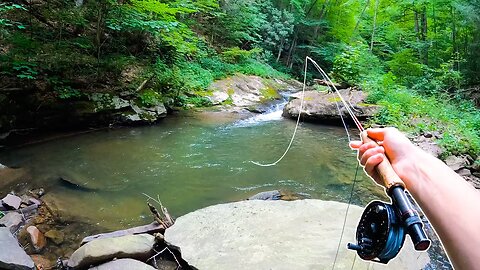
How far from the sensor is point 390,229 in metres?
0.98

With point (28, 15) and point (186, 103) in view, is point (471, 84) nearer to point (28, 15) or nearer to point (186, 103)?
point (186, 103)

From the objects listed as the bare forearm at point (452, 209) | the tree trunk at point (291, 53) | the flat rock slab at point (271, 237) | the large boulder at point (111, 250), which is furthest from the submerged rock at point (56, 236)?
the tree trunk at point (291, 53)

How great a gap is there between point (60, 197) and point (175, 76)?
23.2ft

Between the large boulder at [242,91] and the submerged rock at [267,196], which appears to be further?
the large boulder at [242,91]

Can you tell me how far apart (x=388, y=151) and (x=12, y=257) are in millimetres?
3412

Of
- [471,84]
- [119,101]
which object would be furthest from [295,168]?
[471,84]

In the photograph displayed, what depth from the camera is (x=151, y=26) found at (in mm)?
8867

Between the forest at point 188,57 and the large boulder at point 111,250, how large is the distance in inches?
198

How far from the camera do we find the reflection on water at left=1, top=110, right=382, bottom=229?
497 cm

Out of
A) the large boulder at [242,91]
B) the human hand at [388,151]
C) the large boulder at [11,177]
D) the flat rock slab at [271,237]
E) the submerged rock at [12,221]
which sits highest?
the human hand at [388,151]

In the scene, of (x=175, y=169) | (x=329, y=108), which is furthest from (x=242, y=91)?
(x=175, y=169)

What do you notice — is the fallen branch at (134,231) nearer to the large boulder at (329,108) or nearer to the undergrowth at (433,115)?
the undergrowth at (433,115)

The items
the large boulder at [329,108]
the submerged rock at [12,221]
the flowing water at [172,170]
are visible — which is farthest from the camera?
the large boulder at [329,108]

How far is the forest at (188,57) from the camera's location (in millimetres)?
7645
